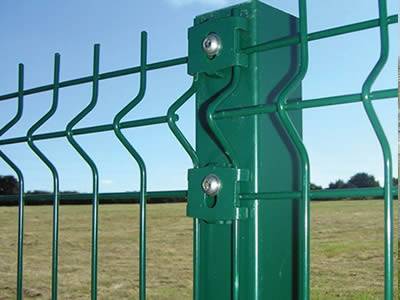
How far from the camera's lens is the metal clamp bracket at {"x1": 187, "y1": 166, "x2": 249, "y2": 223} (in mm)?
1428

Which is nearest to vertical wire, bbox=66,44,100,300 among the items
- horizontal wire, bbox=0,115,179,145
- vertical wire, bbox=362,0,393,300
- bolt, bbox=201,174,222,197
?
horizontal wire, bbox=0,115,179,145

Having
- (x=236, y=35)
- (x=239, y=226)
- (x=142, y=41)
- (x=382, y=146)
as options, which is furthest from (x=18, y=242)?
(x=382, y=146)

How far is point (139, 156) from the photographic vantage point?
1.75 meters

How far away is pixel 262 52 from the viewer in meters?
1.52

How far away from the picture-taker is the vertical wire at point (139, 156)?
1.67m

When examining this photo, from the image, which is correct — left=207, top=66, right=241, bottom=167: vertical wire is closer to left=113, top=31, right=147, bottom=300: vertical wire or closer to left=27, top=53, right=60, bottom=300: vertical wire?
left=113, top=31, right=147, bottom=300: vertical wire

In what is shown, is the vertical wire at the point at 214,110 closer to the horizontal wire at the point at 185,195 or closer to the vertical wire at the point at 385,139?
the horizontal wire at the point at 185,195

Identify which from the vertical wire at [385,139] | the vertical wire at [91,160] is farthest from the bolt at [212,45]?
the vertical wire at [91,160]

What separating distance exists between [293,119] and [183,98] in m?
0.32

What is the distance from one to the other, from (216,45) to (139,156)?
1.44ft

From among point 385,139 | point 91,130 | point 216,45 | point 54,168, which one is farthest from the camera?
point 54,168

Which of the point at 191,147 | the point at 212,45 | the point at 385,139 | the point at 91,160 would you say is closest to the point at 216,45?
the point at 212,45

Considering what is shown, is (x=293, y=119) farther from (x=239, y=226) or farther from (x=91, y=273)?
(x=91, y=273)

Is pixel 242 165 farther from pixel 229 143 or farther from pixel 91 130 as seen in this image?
pixel 91 130
